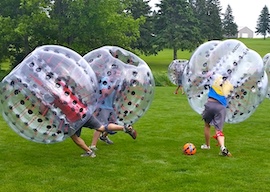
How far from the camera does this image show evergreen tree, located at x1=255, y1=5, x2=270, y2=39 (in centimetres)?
10200

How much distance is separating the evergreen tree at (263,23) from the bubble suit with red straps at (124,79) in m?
97.8

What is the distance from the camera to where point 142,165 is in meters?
7.39

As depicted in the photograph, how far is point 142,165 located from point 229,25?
270ft

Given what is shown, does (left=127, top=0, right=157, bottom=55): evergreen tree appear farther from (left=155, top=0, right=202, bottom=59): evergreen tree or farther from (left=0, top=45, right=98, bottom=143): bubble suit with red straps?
(left=0, top=45, right=98, bottom=143): bubble suit with red straps

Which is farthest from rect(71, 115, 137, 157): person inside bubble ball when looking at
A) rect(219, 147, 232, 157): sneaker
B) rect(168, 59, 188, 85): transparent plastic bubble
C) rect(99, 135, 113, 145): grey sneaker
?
rect(168, 59, 188, 85): transparent plastic bubble

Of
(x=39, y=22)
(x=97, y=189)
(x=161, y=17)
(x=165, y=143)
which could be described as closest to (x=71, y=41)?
(x=39, y=22)

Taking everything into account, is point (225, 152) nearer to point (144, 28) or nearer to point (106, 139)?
point (106, 139)

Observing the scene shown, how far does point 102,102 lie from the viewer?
8344 mm

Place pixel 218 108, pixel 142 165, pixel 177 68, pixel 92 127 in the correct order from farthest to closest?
pixel 177 68, pixel 218 108, pixel 92 127, pixel 142 165

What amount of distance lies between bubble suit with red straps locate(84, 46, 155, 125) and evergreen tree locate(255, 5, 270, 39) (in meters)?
97.8

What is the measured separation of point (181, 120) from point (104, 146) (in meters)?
4.43

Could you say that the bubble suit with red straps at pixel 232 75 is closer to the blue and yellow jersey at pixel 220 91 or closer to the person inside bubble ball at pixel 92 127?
the blue and yellow jersey at pixel 220 91

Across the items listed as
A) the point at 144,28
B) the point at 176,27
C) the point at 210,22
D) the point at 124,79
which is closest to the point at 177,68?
the point at 124,79

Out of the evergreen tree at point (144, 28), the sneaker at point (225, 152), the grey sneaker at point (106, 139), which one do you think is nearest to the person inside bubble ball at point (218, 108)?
the sneaker at point (225, 152)
